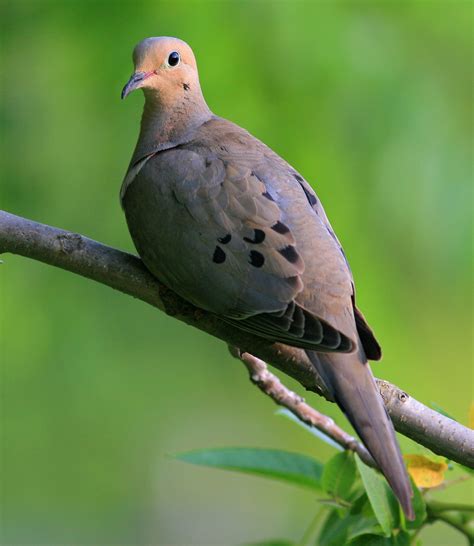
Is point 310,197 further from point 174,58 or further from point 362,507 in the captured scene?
point 362,507

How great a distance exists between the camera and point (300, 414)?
272cm

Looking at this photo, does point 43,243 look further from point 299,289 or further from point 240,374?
point 240,374

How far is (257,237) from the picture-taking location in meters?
2.73

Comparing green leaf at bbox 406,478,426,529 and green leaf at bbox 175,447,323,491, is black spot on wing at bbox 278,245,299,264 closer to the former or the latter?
green leaf at bbox 175,447,323,491

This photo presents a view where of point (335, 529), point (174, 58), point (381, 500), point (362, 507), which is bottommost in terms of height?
point (335, 529)

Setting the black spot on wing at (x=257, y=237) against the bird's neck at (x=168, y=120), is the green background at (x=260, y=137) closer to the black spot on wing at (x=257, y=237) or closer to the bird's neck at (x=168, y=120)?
the bird's neck at (x=168, y=120)

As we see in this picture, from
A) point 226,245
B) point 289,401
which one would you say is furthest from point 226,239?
point 289,401

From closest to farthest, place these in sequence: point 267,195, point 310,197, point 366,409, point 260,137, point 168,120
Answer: point 366,409 < point 267,195 < point 310,197 < point 168,120 < point 260,137

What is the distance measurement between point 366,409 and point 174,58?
1506mm

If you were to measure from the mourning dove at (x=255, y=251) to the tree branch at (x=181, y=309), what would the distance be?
0.14 feet

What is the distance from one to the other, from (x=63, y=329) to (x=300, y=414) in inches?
59.6

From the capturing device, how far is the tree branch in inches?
88.8

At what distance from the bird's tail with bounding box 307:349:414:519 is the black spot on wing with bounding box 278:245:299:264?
0.95 feet

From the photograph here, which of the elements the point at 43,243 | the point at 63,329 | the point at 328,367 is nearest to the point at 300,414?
the point at 328,367
